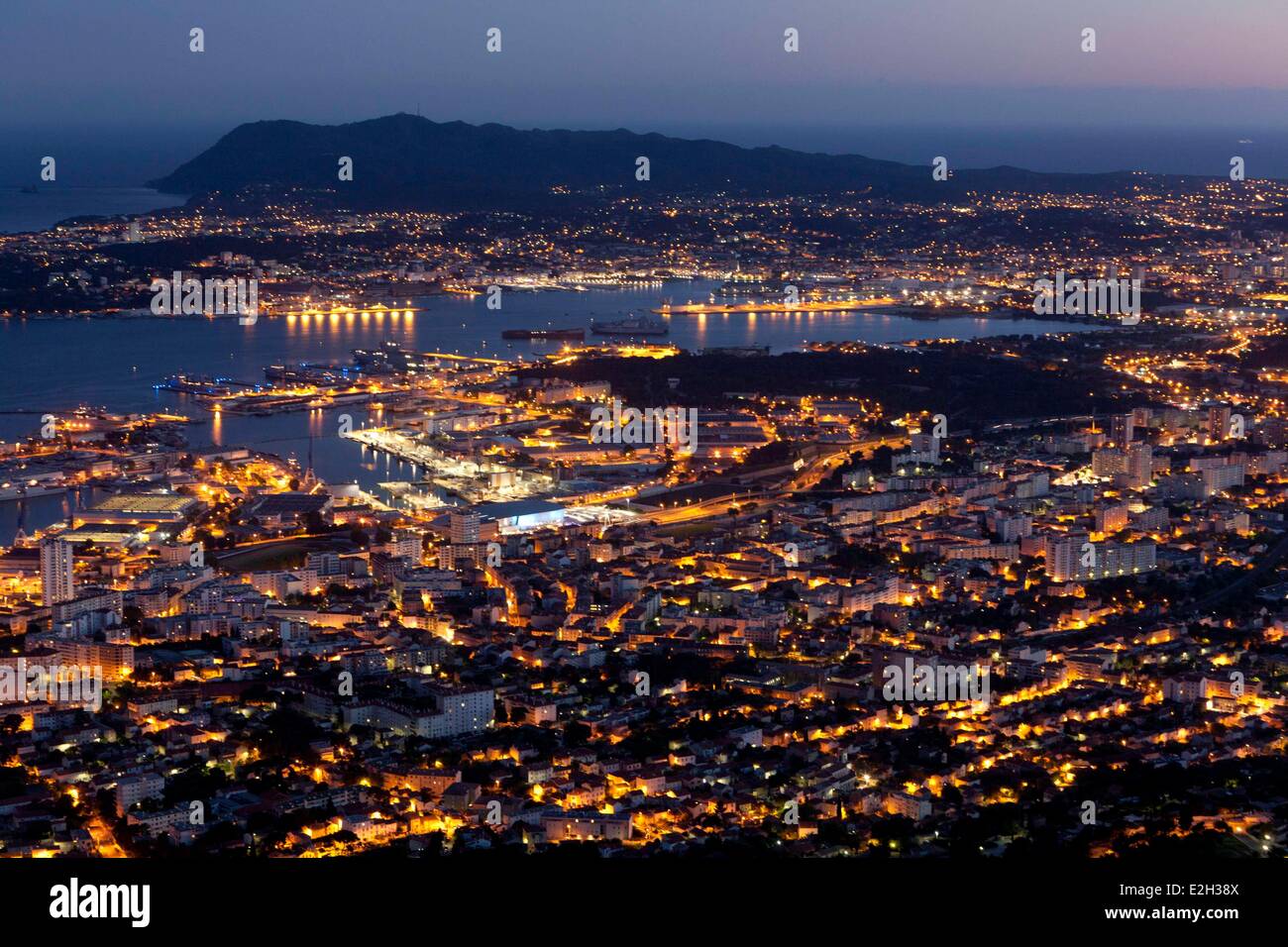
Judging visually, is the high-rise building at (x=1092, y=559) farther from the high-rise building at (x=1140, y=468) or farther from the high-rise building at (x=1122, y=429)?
the high-rise building at (x=1122, y=429)

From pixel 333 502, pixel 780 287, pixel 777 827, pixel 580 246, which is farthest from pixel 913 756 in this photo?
pixel 580 246

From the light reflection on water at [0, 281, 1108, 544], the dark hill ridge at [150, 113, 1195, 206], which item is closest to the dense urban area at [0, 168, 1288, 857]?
the light reflection on water at [0, 281, 1108, 544]

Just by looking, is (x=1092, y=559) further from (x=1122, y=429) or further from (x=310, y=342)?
(x=310, y=342)

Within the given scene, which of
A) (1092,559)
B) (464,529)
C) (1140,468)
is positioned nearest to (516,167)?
(1140,468)

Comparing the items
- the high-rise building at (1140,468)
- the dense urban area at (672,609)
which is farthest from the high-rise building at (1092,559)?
the high-rise building at (1140,468)

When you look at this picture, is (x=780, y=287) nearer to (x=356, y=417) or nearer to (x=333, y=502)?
(x=356, y=417)

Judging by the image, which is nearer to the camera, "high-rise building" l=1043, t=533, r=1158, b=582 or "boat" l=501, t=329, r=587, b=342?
"high-rise building" l=1043, t=533, r=1158, b=582

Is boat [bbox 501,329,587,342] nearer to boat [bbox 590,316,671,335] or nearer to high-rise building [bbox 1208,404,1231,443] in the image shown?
boat [bbox 590,316,671,335]
